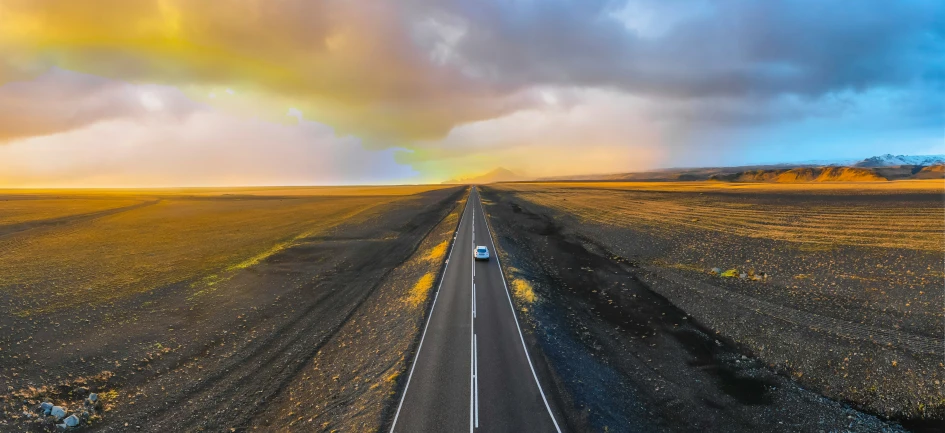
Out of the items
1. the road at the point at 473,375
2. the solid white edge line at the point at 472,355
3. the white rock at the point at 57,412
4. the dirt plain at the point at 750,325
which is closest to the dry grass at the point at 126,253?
the white rock at the point at 57,412

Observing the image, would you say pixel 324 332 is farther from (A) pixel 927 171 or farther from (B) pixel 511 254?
(A) pixel 927 171

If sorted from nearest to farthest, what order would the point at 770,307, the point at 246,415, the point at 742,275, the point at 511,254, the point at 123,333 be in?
the point at 246,415 → the point at 123,333 → the point at 770,307 → the point at 742,275 → the point at 511,254

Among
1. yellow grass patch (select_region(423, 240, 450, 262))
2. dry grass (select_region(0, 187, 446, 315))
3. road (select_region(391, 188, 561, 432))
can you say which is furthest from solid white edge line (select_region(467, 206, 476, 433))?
dry grass (select_region(0, 187, 446, 315))

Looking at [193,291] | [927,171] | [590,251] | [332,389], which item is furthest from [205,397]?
[927,171]

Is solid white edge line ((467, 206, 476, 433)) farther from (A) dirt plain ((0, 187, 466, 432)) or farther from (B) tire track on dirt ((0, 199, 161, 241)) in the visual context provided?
(B) tire track on dirt ((0, 199, 161, 241))

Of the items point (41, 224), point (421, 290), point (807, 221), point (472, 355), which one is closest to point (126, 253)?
point (41, 224)

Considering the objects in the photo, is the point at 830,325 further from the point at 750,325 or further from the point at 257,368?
the point at 257,368

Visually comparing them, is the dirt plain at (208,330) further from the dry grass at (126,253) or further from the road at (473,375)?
the road at (473,375)
